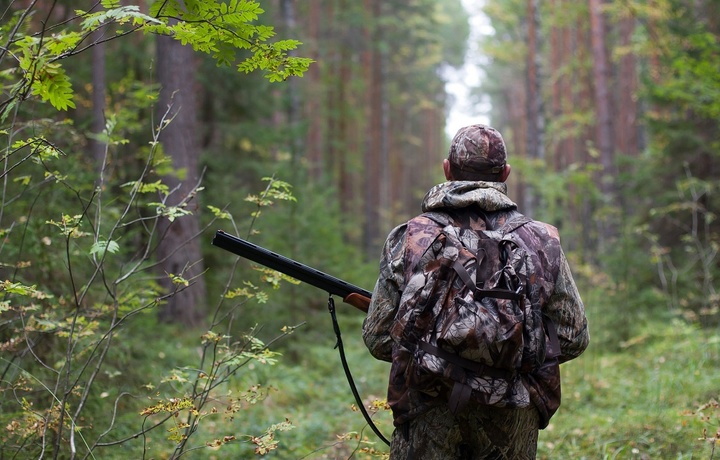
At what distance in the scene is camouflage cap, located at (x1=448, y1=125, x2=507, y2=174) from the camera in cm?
297

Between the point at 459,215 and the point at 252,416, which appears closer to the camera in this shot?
the point at 459,215


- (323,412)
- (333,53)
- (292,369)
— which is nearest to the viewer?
(323,412)

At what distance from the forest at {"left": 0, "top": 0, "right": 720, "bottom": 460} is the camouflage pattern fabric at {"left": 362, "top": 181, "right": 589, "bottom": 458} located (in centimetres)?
103

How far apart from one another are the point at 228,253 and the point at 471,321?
998cm

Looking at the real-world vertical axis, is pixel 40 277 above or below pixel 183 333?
above

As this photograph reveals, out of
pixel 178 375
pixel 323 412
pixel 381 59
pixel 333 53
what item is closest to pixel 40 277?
pixel 178 375

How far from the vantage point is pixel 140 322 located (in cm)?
698

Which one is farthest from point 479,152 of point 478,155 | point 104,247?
point 104,247

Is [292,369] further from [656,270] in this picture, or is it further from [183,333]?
[656,270]

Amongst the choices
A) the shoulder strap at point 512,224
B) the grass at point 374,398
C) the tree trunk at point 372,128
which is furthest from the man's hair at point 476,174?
the tree trunk at point 372,128

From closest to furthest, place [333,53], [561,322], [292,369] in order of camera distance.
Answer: [561,322], [292,369], [333,53]

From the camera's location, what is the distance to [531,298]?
108 inches

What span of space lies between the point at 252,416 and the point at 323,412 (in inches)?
40.3

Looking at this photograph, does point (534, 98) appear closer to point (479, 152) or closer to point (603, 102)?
point (603, 102)
